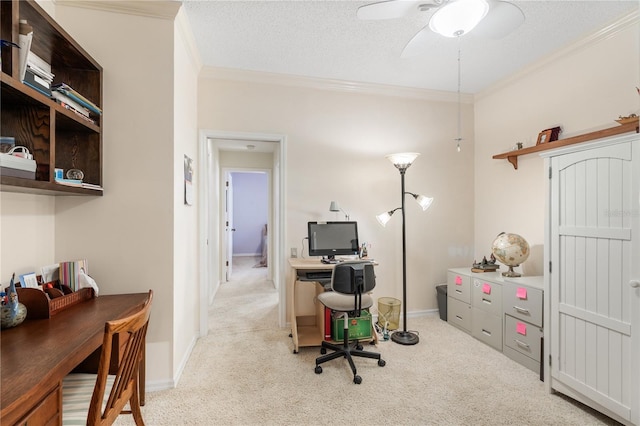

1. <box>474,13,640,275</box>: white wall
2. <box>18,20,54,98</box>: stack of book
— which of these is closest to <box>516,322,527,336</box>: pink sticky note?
<box>474,13,640,275</box>: white wall

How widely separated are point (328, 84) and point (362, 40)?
2.61 feet

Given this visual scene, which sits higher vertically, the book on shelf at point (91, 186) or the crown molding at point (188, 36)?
the crown molding at point (188, 36)

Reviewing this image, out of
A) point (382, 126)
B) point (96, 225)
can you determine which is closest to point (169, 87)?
point (96, 225)

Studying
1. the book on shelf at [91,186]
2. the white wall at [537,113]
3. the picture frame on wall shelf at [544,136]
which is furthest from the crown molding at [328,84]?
the book on shelf at [91,186]

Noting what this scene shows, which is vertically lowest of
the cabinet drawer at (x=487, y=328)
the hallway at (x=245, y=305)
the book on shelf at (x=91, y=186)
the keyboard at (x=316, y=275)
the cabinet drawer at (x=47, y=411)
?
the hallway at (x=245, y=305)

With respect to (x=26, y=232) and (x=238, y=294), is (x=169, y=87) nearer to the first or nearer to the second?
(x=26, y=232)

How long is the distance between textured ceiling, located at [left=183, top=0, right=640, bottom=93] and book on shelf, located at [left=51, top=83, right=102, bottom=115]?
98 centimetres

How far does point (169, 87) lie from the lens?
6.80 feet

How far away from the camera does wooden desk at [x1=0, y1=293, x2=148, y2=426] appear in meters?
0.86

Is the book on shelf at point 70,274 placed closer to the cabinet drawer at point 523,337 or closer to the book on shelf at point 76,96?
the book on shelf at point 76,96

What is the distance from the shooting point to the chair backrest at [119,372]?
1108 mm

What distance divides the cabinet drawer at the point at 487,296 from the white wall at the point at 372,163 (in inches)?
26.8

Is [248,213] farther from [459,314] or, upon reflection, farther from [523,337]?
[523,337]

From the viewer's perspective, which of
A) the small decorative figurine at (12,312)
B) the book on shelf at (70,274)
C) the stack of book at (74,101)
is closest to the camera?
the small decorative figurine at (12,312)
